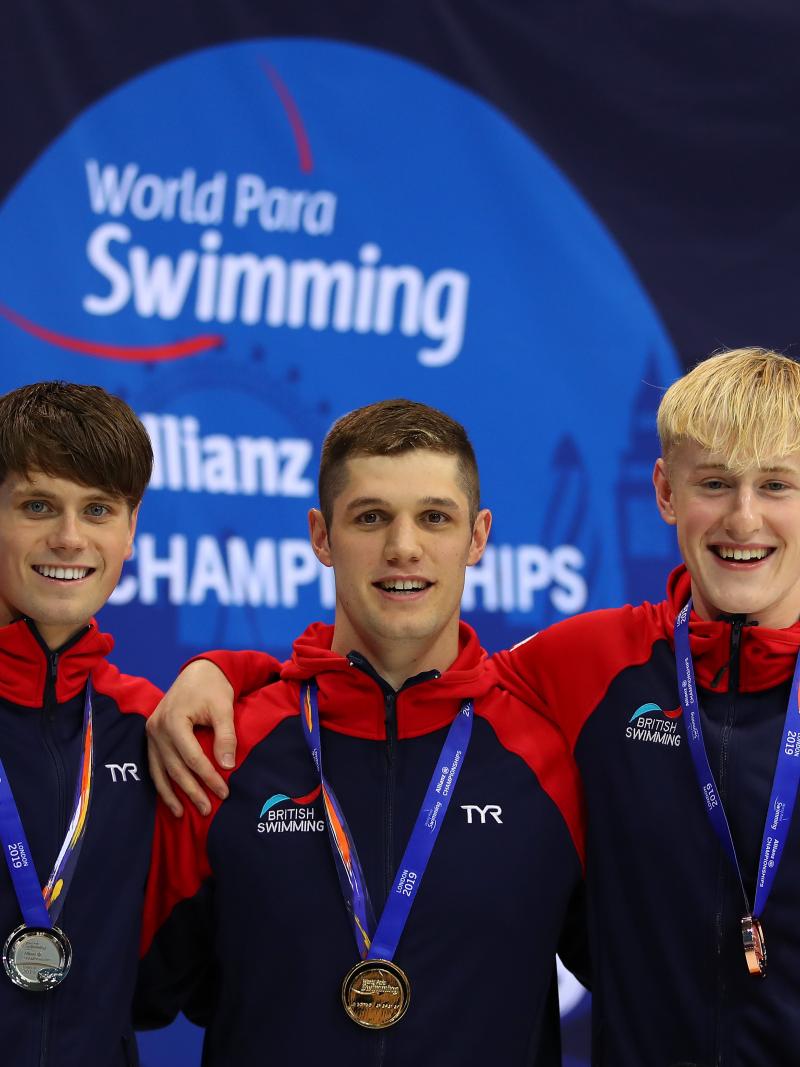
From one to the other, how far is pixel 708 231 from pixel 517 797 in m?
2.71

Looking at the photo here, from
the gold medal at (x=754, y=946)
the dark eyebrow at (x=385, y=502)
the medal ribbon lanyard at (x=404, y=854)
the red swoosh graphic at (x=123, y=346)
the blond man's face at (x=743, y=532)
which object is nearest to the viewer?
the gold medal at (x=754, y=946)

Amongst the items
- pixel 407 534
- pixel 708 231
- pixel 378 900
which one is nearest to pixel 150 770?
pixel 378 900

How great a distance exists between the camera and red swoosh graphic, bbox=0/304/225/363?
373 cm

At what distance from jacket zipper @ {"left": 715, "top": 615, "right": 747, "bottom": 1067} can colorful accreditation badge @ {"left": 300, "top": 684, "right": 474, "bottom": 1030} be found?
0.43 metres

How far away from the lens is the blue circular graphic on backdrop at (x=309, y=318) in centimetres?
382

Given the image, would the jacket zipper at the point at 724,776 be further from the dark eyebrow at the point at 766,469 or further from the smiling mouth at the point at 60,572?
the smiling mouth at the point at 60,572

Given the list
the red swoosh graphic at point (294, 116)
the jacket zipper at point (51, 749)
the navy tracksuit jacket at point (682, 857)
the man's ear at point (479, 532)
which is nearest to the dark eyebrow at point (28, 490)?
the jacket zipper at point (51, 749)

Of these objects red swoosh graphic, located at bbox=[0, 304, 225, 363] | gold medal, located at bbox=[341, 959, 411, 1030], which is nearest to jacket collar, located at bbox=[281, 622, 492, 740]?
gold medal, located at bbox=[341, 959, 411, 1030]

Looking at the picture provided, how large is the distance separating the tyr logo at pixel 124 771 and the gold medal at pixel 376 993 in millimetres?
500

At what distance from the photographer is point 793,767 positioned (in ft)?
6.66

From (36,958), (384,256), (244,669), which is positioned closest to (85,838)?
(36,958)

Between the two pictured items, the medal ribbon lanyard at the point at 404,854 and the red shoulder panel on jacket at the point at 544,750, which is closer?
the medal ribbon lanyard at the point at 404,854

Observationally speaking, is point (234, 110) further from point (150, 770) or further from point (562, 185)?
point (150, 770)

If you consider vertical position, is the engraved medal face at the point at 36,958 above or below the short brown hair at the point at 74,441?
below
